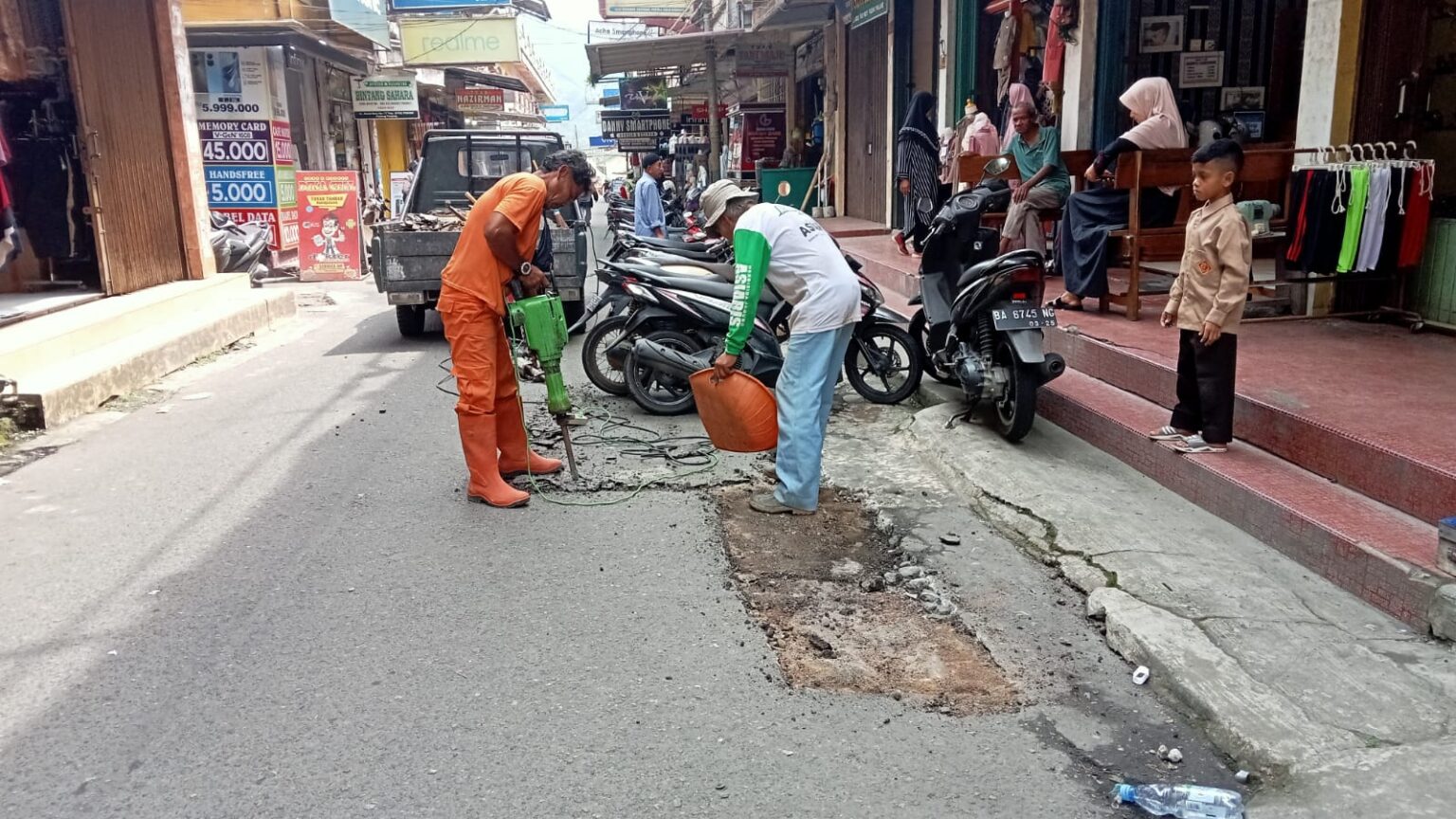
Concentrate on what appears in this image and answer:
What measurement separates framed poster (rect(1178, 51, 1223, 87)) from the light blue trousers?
6.52 m

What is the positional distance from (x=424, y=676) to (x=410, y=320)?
23.8 ft

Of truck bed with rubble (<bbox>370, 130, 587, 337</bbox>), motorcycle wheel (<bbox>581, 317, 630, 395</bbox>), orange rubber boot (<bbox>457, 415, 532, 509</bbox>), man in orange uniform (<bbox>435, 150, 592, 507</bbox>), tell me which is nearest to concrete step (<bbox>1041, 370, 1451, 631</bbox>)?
orange rubber boot (<bbox>457, 415, 532, 509</bbox>)

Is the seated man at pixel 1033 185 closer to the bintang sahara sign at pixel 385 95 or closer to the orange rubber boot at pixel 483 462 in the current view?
the orange rubber boot at pixel 483 462

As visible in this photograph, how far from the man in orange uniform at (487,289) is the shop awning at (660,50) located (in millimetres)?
14349

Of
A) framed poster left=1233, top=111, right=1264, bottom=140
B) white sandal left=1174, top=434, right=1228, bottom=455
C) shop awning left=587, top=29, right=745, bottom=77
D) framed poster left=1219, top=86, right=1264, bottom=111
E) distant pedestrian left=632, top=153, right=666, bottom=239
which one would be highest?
shop awning left=587, top=29, right=745, bottom=77

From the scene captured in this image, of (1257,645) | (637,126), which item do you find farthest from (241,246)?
(637,126)

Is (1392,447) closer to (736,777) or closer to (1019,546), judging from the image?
(1019,546)

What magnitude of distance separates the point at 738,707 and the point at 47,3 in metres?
10.3

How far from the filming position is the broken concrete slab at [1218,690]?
2.83 m

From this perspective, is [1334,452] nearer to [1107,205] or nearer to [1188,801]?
[1188,801]

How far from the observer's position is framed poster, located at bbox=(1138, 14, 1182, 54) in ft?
30.9

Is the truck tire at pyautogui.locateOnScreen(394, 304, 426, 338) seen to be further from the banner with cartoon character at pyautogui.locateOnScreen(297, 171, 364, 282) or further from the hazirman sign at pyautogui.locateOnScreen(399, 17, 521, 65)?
the hazirman sign at pyautogui.locateOnScreen(399, 17, 521, 65)

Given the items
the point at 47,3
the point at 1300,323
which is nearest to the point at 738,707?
the point at 1300,323

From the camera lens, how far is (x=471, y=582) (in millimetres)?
4180
